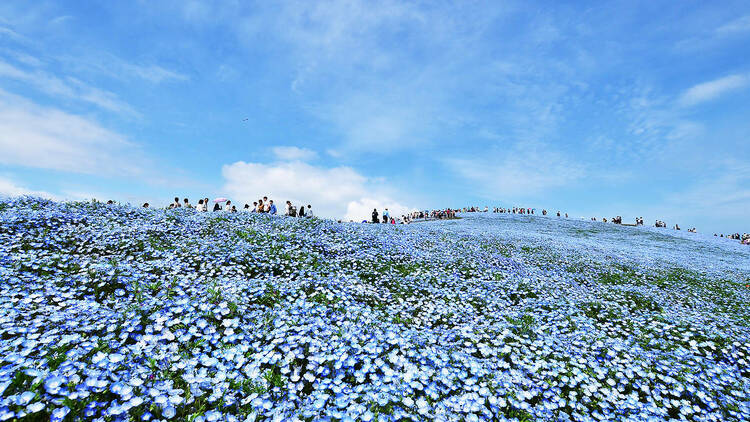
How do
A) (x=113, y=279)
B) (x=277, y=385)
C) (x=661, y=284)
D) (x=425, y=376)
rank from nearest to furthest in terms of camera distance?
(x=277, y=385) < (x=425, y=376) < (x=113, y=279) < (x=661, y=284)

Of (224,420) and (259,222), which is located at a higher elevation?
(259,222)

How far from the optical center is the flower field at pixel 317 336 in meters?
4.55

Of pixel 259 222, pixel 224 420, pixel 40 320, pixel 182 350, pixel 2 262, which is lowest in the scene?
pixel 224 420

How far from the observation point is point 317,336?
6.46 meters

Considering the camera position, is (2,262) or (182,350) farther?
(2,262)

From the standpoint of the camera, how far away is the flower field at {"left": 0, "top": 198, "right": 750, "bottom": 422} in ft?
14.9

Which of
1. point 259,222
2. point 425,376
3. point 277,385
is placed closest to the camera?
point 277,385

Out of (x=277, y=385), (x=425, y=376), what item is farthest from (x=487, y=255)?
(x=277, y=385)

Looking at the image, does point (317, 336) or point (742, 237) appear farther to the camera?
point (742, 237)

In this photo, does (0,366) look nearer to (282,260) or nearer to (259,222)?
(282,260)

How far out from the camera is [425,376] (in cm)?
539

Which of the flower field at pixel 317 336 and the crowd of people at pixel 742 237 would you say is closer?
the flower field at pixel 317 336

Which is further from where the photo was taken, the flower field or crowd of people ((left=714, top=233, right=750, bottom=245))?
crowd of people ((left=714, top=233, right=750, bottom=245))

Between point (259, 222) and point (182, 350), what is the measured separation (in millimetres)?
11592
